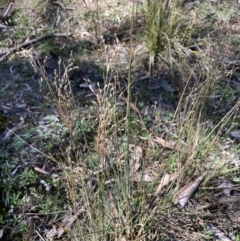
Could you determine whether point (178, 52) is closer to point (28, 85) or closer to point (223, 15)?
point (223, 15)

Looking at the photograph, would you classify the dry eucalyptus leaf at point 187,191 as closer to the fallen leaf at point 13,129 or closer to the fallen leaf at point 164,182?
the fallen leaf at point 164,182

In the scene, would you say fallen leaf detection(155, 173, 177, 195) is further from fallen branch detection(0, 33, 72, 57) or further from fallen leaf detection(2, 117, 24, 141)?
fallen branch detection(0, 33, 72, 57)

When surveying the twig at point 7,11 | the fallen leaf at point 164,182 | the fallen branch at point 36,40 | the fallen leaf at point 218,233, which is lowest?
the fallen leaf at point 218,233

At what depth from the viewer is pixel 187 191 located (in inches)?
83.2

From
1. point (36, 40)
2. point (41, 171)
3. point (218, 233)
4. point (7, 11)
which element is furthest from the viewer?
point (7, 11)

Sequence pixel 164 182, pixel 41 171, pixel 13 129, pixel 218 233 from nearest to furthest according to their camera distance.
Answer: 1. pixel 218 233
2. pixel 164 182
3. pixel 41 171
4. pixel 13 129

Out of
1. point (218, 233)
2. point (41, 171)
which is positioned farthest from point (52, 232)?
point (218, 233)

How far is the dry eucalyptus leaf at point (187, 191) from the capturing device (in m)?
→ 2.09

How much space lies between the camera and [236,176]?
2254 mm

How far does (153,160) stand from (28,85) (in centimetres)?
112

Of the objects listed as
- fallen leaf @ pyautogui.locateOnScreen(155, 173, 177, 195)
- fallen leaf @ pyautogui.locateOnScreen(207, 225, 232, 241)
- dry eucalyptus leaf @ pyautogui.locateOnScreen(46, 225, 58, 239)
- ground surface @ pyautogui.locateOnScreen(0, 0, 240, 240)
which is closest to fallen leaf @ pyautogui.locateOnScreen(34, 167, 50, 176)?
ground surface @ pyautogui.locateOnScreen(0, 0, 240, 240)

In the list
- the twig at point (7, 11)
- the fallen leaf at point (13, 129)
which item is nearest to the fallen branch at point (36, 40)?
the twig at point (7, 11)

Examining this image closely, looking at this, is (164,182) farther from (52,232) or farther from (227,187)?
(52,232)

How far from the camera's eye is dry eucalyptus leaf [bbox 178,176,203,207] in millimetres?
2092
